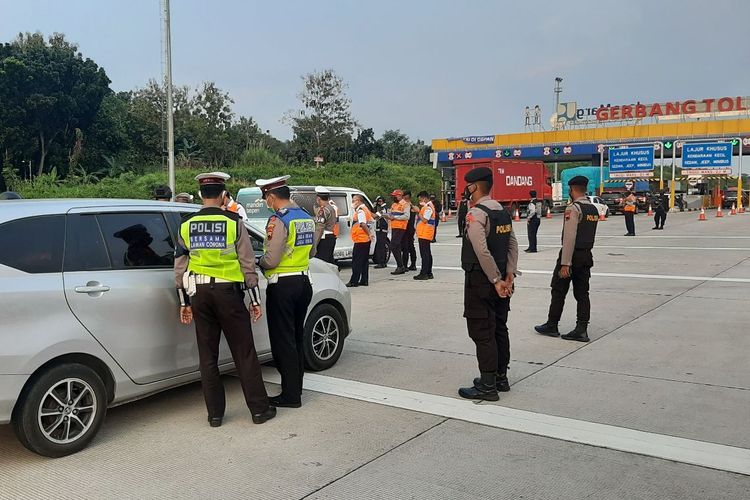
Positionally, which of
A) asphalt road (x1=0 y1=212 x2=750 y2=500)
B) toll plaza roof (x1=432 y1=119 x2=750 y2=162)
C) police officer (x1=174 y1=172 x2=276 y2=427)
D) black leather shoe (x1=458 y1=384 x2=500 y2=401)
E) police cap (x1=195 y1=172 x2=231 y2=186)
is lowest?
asphalt road (x1=0 y1=212 x2=750 y2=500)

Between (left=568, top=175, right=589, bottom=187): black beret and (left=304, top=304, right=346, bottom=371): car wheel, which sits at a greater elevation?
(left=568, top=175, right=589, bottom=187): black beret

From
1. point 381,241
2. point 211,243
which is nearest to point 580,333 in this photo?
point 211,243

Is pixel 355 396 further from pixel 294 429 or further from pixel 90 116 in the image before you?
pixel 90 116

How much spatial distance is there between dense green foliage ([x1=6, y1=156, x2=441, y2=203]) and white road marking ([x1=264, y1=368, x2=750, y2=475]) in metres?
23.2

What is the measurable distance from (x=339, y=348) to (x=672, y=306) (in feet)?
17.4

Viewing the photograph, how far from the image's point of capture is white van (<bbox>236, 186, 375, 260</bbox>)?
42.9 ft

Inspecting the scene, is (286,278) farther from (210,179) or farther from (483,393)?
(483,393)

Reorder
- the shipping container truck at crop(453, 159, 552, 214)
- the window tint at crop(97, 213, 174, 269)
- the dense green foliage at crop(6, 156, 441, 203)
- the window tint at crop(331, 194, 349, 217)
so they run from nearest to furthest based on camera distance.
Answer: the window tint at crop(97, 213, 174, 269)
the window tint at crop(331, 194, 349, 217)
the dense green foliage at crop(6, 156, 441, 203)
the shipping container truck at crop(453, 159, 552, 214)

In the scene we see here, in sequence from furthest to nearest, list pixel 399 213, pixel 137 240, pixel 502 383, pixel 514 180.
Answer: pixel 514 180, pixel 399 213, pixel 502 383, pixel 137 240

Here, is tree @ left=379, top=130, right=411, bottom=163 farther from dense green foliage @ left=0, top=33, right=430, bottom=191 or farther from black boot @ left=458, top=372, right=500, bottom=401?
black boot @ left=458, top=372, right=500, bottom=401

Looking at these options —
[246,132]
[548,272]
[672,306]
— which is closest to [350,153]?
[246,132]

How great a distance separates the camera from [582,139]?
5256cm

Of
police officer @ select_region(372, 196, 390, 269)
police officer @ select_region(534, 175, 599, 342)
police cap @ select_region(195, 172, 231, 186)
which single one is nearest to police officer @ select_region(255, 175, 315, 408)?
police cap @ select_region(195, 172, 231, 186)

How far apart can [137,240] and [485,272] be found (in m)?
2.61
